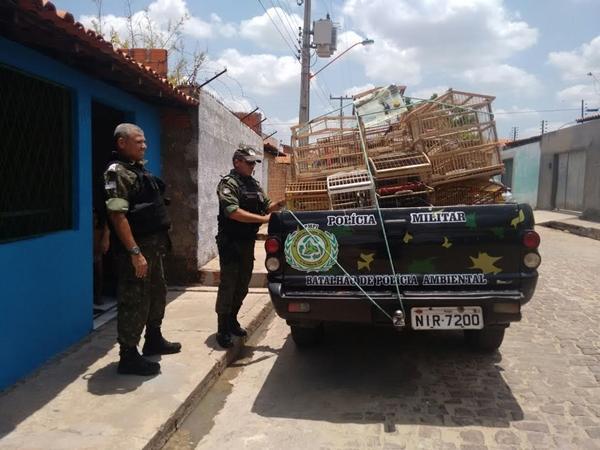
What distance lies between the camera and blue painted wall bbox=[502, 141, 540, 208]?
961 inches

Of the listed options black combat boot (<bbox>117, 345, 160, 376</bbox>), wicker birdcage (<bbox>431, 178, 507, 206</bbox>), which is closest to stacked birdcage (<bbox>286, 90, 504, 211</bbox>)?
wicker birdcage (<bbox>431, 178, 507, 206</bbox>)

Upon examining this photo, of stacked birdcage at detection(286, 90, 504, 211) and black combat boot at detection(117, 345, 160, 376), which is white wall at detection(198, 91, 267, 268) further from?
black combat boot at detection(117, 345, 160, 376)

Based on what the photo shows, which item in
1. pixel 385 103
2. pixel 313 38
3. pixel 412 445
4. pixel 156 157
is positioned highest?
pixel 313 38

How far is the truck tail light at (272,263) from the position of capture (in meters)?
3.85

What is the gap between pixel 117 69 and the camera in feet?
14.8

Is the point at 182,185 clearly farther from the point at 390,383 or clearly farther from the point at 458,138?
the point at 390,383

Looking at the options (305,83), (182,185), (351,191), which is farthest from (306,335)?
(305,83)

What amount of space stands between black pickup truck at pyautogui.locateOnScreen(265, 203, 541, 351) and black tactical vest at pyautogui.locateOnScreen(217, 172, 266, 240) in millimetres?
721

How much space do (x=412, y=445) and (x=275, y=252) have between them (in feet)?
5.14

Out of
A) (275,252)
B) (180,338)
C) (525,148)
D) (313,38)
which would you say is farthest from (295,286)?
(525,148)

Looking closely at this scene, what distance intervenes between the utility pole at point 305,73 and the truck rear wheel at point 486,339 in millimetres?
12832

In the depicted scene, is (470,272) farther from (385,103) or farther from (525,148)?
(525,148)

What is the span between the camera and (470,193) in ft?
16.4

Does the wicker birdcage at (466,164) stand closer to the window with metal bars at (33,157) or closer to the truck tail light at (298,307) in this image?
the truck tail light at (298,307)
